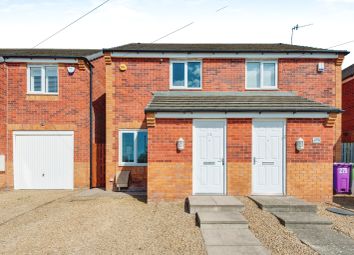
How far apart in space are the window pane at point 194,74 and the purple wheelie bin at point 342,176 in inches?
241

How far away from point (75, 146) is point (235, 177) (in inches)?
268

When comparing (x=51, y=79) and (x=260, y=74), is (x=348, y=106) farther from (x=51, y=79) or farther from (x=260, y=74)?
(x=51, y=79)

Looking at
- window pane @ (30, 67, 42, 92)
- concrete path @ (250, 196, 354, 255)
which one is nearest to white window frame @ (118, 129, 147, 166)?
window pane @ (30, 67, 42, 92)

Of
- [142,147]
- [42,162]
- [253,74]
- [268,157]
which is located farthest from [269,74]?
[42,162]

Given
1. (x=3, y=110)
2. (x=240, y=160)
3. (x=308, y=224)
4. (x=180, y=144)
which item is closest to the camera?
(x=308, y=224)

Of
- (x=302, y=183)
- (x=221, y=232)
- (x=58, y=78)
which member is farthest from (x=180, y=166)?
(x=58, y=78)

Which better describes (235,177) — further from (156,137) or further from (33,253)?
(33,253)

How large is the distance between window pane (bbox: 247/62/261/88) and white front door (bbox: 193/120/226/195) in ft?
11.1

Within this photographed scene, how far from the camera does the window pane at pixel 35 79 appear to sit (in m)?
11.1

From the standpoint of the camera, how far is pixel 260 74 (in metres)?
10.8

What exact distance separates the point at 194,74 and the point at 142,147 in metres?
3.73

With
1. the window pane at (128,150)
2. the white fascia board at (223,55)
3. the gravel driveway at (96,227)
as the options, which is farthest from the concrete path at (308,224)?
the white fascia board at (223,55)

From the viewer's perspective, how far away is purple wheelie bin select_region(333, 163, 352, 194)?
368 inches

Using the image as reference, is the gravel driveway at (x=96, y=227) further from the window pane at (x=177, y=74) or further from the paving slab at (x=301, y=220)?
the window pane at (x=177, y=74)
